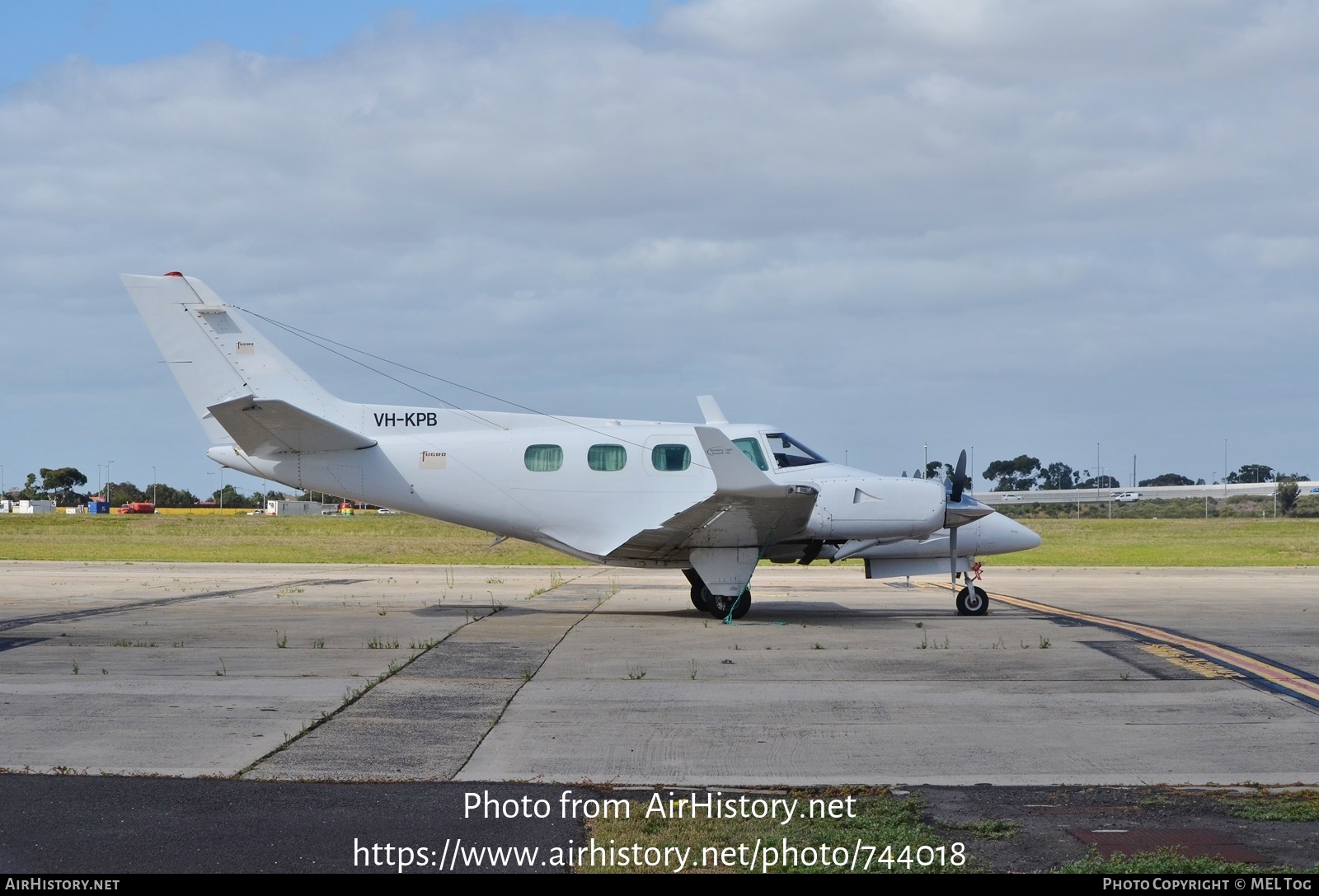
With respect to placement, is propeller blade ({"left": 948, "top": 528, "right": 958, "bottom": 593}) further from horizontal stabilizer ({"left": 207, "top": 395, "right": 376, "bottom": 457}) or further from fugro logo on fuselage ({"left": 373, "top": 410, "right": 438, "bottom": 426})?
horizontal stabilizer ({"left": 207, "top": 395, "right": 376, "bottom": 457})

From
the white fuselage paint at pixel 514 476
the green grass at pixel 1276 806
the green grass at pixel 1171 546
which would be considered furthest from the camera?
the green grass at pixel 1171 546

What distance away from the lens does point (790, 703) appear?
11000 millimetres

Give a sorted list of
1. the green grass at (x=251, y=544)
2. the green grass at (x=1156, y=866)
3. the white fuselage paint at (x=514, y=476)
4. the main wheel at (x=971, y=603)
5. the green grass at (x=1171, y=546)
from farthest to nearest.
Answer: the green grass at (x=251, y=544)
the green grass at (x=1171, y=546)
the main wheel at (x=971, y=603)
the white fuselage paint at (x=514, y=476)
the green grass at (x=1156, y=866)

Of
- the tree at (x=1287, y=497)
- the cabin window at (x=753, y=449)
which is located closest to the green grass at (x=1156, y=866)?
the cabin window at (x=753, y=449)

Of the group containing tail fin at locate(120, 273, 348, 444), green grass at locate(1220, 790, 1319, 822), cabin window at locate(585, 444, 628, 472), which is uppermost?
tail fin at locate(120, 273, 348, 444)

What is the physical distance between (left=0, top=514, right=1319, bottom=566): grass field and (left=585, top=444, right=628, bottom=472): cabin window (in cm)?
2216

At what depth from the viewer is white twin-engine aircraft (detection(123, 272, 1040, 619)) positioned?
739 inches

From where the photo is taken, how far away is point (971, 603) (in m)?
20.1

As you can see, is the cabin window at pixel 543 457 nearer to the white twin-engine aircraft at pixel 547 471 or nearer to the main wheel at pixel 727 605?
the white twin-engine aircraft at pixel 547 471

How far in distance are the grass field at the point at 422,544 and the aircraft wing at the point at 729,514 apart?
22867mm

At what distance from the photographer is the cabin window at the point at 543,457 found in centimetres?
1958

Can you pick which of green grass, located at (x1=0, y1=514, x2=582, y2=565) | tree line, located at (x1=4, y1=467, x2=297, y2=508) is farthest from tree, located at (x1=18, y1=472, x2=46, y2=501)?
green grass, located at (x1=0, y1=514, x2=582, y2=565)

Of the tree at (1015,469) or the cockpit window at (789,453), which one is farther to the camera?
the tree at (1015,469)

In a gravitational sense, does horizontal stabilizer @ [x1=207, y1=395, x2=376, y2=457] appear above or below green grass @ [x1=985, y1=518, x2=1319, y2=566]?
above
